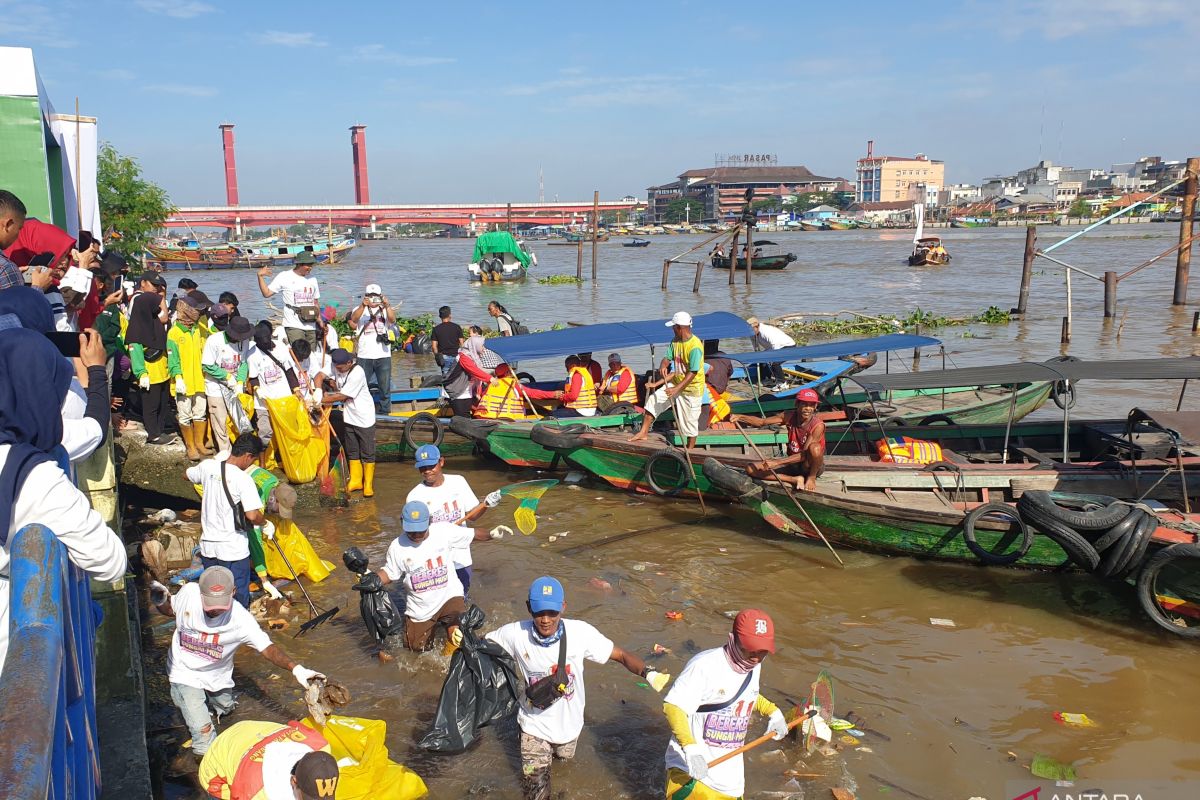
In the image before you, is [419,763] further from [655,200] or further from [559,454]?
[655,200]

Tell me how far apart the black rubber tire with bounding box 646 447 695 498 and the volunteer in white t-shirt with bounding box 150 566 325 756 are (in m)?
5.47

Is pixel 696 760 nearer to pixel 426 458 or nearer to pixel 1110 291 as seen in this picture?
pixel 426 458

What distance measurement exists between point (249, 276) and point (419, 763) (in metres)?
53.6

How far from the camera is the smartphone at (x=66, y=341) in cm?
391

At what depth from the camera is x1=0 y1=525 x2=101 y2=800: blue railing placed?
1.67 m

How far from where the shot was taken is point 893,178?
515 feet

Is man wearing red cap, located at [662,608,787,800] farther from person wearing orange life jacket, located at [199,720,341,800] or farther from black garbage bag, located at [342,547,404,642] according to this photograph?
black garbage bag, located at [342,547,404,642]

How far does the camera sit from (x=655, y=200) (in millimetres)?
154000

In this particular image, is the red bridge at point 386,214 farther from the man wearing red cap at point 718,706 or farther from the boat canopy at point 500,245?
the man wearing red cap at point 718,706

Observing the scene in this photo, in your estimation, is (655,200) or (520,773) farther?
(655,200)

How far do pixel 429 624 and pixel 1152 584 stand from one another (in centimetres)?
552

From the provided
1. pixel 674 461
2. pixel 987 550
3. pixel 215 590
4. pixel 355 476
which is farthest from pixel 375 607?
pixel 987 550

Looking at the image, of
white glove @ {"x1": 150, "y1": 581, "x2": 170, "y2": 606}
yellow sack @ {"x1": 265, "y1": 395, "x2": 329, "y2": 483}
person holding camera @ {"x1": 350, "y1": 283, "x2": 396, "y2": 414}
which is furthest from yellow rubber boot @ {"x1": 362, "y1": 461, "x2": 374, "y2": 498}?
white glove @ {"x1": 150, "y1": 581, "x2": 170, "y2": 606}

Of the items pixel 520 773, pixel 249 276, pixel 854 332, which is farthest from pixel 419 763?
pixel 249 276
